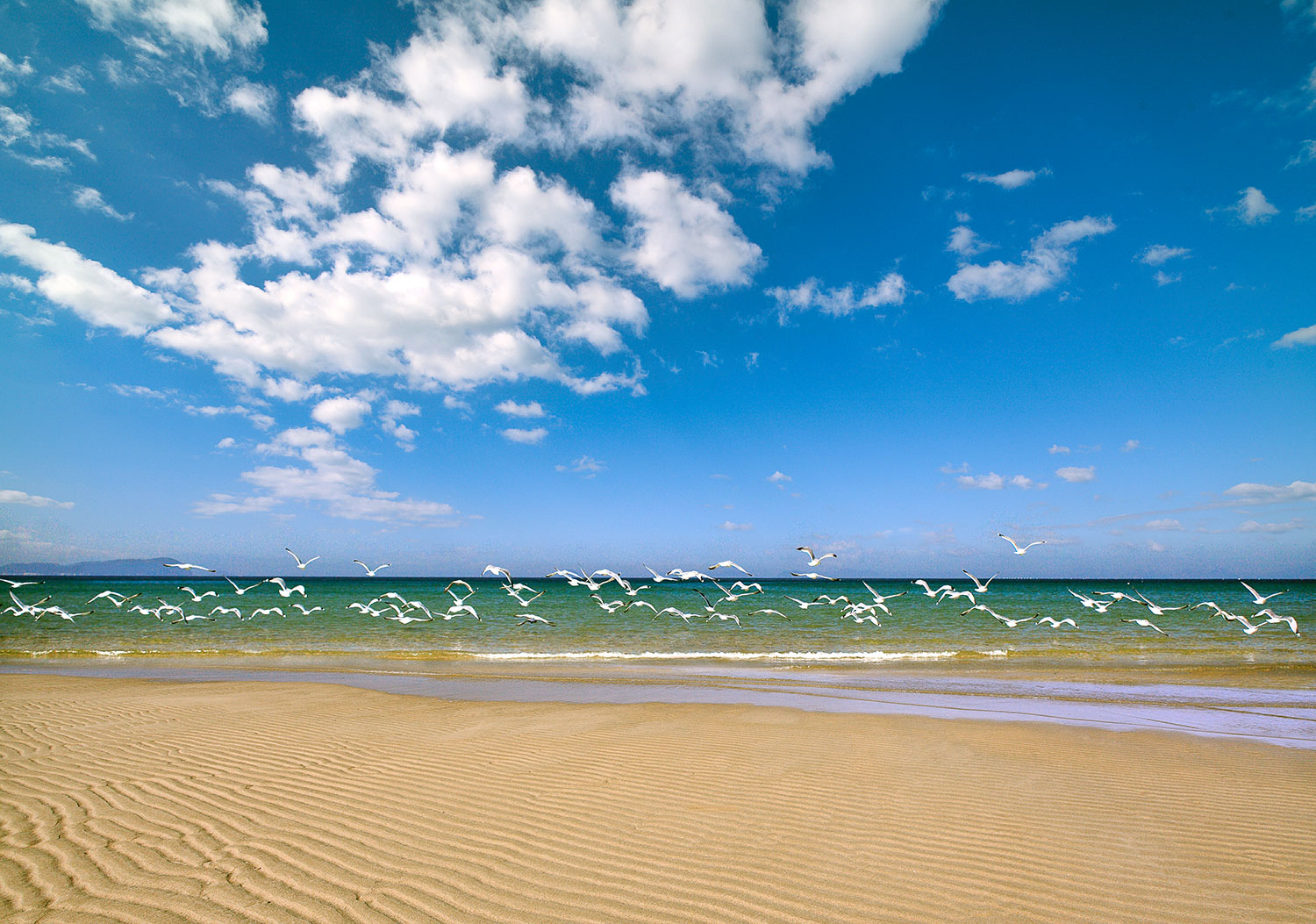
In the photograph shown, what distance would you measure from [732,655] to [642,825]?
18313mm

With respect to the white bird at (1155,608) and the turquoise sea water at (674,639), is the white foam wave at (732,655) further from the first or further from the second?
the white bird at (1155,608)

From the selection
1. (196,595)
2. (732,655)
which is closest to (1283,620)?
(732,655)

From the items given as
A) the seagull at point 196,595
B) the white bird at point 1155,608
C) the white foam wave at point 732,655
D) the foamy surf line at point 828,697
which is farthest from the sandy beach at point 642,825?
the seagull at point 196,595

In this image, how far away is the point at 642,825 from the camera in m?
5.82

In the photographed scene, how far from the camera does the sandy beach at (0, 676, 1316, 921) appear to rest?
4.45 m

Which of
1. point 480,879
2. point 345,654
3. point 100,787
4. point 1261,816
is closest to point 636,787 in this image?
point 480,879

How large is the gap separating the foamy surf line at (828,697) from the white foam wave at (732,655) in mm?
4062

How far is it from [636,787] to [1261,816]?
6725 mm

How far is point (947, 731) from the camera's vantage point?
407 inches

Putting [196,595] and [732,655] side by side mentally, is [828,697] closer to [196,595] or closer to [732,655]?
[732,655]

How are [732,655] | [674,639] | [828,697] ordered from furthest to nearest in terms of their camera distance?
[674,639], [732,655], [828,697]

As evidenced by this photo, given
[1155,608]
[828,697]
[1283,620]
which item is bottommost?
[828,697]

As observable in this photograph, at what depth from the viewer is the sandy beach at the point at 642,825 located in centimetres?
445

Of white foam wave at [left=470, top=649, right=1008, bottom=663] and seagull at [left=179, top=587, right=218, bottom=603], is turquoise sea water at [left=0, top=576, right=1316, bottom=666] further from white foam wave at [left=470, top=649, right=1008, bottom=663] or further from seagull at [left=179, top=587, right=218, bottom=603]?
seagull at [left=179, top=587, right=218, bottom=603]
